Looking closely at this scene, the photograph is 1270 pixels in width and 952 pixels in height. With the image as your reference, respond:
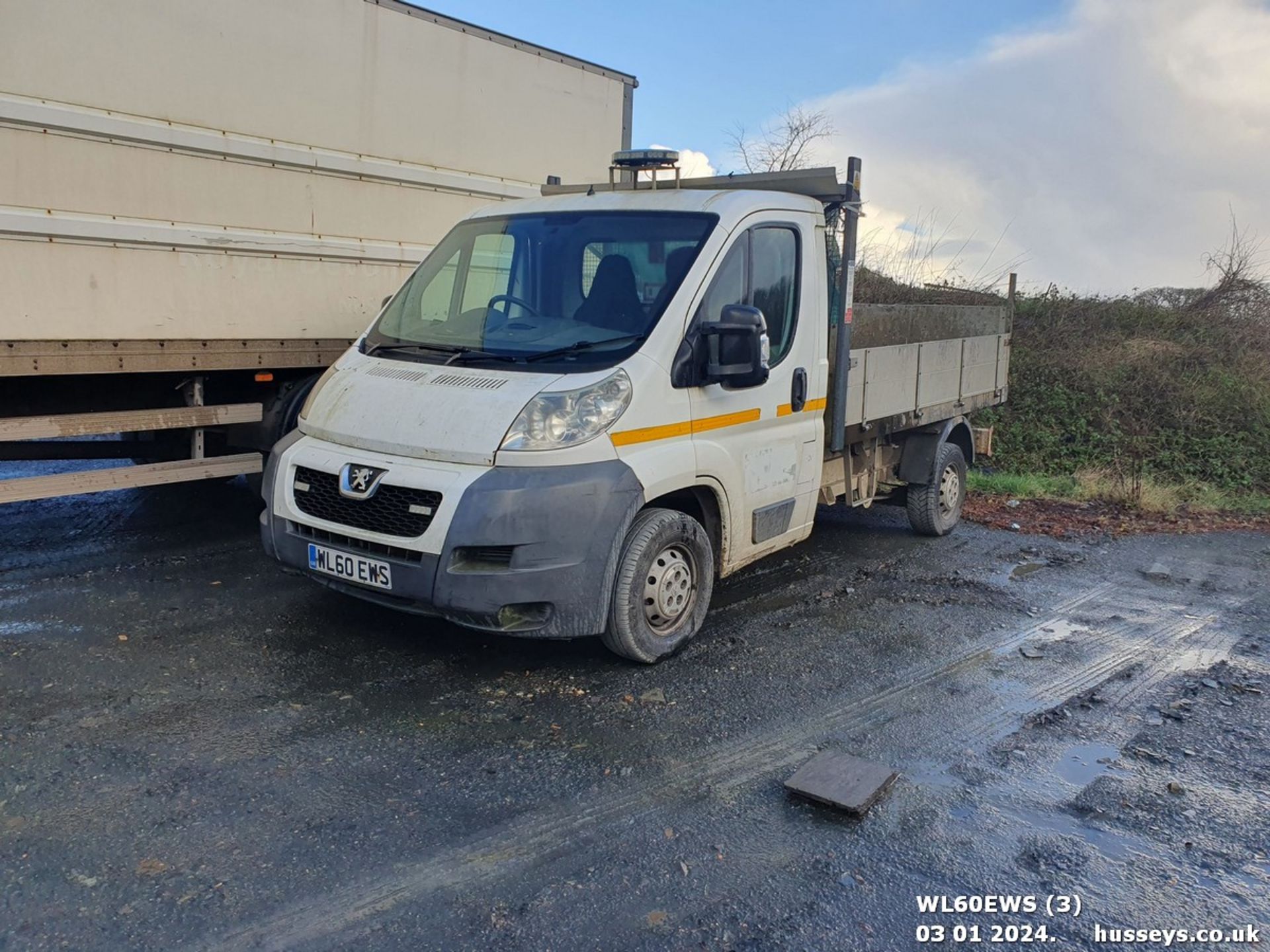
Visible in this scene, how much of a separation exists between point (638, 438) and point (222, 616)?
8.18ft

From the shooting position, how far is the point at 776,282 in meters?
5.25

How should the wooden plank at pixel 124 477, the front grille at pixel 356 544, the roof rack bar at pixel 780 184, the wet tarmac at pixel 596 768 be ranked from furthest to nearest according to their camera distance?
the roof rack bar at pixel 780 184, the wooden plank at pixel 124 477, the front grille at pixel 356 544, the wet tarmac at pixel 596 768

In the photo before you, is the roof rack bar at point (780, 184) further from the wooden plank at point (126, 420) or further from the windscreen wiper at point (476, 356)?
the wooden plank at point (126, 420)

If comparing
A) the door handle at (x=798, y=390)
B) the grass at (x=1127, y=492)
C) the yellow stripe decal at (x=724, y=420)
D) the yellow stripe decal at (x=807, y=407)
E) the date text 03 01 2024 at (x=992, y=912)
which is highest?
the door handle at (x=798, y=390)

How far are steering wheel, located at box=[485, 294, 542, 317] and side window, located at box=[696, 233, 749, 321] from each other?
2.79ft

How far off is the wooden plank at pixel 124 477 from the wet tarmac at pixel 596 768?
533 mm

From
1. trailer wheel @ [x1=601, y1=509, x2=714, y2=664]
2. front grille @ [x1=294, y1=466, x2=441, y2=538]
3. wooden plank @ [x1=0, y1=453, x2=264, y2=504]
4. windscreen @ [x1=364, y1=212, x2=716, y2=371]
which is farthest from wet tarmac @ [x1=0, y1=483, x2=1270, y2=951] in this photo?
windscreen @ [x1=364, y1=212, x2=716, y2=371]

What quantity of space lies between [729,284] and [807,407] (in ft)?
3.22

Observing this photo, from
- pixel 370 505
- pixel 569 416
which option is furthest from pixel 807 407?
pixel 370 505

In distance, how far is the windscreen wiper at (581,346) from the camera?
445 cm

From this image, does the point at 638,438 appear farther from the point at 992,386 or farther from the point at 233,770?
the point at 992,386

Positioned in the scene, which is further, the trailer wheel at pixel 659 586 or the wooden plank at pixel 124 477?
Answer: the wooden plank at pixel 124 477

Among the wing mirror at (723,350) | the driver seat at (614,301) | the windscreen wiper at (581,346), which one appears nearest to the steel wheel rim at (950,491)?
the wing mirror at (723,350)

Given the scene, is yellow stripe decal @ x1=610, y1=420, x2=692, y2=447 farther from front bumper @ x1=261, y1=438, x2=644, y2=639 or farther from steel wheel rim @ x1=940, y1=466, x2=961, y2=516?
steel wheel rim @ x1=940, y1=466, x2=961, y2=516
